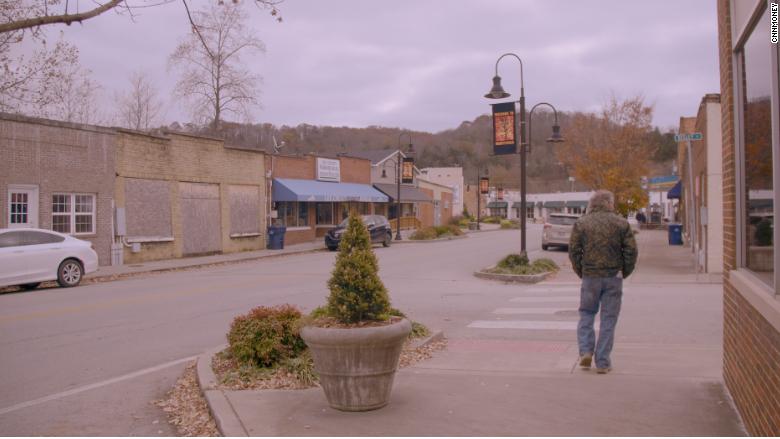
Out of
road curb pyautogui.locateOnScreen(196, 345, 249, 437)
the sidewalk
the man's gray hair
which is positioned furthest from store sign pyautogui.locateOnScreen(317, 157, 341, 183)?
the man's gray hair

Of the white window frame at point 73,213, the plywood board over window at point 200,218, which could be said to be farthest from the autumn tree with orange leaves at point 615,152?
the white window frame at point 73,213

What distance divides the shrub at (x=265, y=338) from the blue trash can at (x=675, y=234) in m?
28.5

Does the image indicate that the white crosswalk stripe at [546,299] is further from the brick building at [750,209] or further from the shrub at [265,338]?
the brick building at [750,209]

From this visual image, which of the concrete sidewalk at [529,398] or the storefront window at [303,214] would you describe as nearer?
the concrete sidewalk at [529,398]

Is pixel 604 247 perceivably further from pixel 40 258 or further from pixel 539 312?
pixel 40 258

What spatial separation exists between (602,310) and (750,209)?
220cm

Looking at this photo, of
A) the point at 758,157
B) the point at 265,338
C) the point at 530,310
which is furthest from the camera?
Answer: the point at 530,310

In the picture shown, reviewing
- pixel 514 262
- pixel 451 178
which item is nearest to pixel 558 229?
pixel 514 262

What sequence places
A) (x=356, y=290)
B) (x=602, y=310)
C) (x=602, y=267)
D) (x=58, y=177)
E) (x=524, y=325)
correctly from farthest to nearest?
(x=58, y=177) < (x=524, y=325) < (x=602, y=310) < (x=602, y=267) < (x=356, y=290)

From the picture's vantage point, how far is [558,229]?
2905 cm

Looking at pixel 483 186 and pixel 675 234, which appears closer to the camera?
pixel 675 234

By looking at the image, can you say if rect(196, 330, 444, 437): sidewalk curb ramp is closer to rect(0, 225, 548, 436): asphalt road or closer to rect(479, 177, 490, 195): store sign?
rect(0, 225, 548, 436): asphalt road

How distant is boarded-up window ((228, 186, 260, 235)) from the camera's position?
3042 centimetres

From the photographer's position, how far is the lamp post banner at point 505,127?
20.2 metres
